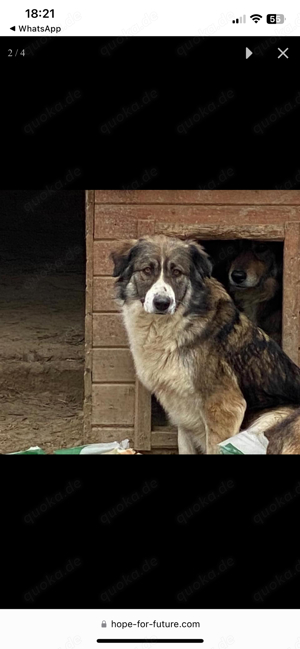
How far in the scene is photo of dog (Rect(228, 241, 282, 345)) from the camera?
775 cm

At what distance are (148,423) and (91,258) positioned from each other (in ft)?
4.05

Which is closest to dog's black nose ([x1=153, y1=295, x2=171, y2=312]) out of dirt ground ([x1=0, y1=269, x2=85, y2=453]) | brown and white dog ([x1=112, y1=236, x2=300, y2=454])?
brown and white dog ([x1=112, y1=236, x2=300, y2=454])

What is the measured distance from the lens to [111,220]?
6926 mm

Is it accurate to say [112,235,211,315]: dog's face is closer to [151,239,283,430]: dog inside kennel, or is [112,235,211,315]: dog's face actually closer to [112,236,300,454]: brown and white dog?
[112,236,300,454]: brown and white dog

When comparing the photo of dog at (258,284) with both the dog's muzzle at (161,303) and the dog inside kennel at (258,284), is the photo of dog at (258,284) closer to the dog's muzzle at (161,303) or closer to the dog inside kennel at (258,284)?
the dog inside kennel at (258,284)

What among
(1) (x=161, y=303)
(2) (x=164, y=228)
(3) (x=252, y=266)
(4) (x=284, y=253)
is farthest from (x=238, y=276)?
(1) (x=161, y=303)

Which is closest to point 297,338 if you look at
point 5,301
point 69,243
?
point 5,301

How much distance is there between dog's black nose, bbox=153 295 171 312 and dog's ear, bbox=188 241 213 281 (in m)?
0.48

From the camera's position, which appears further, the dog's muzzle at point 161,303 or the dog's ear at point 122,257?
the dog's ear at point 122,257

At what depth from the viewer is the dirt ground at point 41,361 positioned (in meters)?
7.78

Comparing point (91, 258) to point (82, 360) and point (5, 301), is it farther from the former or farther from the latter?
point (5, 301)

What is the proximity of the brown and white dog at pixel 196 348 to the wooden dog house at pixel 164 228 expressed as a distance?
27 centimetres
